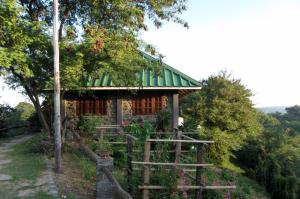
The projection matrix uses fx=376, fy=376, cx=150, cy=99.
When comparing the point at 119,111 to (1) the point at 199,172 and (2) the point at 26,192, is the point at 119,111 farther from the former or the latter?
(1) the point at 199,172

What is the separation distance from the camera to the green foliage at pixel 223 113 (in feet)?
77.4

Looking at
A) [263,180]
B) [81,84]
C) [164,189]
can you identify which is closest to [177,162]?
[164,189]

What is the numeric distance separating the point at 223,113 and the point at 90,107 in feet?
31.3

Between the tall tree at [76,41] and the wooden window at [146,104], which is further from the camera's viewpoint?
the wooden window at [146,104]

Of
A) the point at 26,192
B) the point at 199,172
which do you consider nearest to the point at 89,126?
the point at 26,192

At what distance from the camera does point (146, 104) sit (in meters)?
18.5

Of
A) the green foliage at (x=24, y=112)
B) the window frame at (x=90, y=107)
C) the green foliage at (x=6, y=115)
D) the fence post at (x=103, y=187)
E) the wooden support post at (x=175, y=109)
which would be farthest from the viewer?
the green foliage at (x=24, y=112)

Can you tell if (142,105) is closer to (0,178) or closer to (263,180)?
(0,178)

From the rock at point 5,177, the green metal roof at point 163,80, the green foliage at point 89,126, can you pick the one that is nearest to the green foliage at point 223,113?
the green metal roof at point 163,80

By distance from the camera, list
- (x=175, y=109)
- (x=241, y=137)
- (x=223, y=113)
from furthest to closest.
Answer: (x=241, y=137) → (x=223, y=113) → (x=175, y=109)

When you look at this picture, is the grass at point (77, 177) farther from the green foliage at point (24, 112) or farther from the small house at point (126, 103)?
the green foliage at point (24, 112)

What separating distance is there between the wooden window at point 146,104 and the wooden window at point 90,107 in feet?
5.33

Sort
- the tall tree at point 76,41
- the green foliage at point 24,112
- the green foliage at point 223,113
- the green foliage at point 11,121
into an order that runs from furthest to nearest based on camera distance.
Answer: the green foliage at point 24,112, the green foliage at point 223,113, the green foliage at point 11,121, the tall tree at point 76,41

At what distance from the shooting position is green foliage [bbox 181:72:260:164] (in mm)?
23594
